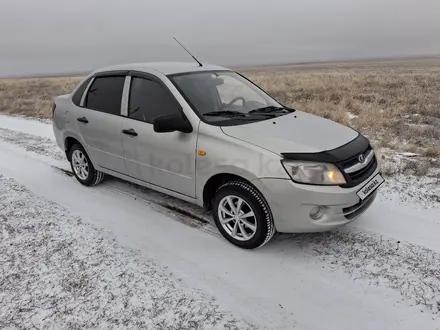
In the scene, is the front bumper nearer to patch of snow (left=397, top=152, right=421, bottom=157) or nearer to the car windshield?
the car windshield

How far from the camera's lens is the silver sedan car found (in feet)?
10.5

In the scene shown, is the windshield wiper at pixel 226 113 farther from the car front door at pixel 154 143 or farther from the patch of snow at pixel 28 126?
the patch of snow at pixel 28 126

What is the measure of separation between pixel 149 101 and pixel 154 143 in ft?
1.75

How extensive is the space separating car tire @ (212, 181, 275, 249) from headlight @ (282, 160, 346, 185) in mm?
384

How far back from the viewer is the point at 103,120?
15.2 feet

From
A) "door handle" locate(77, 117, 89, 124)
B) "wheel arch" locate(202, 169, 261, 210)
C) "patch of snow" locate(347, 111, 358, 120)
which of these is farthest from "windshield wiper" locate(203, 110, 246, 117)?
"patch of snow" locate(347, 111, 358, 120)

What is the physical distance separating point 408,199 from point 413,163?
4.86ft

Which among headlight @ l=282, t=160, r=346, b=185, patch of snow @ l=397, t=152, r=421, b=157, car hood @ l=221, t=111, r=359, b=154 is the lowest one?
patch of snow @ l=397, t=152, r=421, b=157

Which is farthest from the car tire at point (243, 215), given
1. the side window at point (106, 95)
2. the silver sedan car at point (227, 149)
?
the side window at point (106, 95)

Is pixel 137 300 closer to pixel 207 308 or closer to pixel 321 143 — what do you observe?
pixel 207 308

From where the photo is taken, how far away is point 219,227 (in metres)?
3.75

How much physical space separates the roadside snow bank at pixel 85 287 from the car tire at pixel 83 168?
1.15 metres

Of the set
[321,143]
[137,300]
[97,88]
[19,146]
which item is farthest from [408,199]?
[19,146]

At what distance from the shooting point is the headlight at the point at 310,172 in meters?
3.17
